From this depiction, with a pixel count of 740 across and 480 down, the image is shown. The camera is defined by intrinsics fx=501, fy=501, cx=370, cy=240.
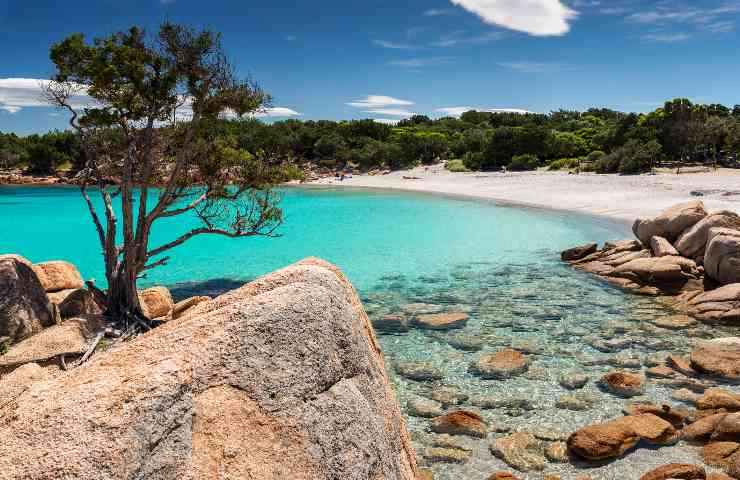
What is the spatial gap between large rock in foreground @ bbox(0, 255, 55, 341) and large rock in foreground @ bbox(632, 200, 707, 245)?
25.0 m

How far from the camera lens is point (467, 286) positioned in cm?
2222

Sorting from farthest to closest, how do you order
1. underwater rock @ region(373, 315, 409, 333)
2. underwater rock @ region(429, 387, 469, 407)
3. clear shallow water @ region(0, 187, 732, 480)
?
1. underwater rock @ region(373, 315, 409, 333)
2. underwater rock @ region(429, 387, 469, 407)
3. clear shallow water @ region(0, 187, 732, 480)

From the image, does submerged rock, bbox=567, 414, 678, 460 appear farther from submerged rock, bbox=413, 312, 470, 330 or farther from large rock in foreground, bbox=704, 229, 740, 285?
large rock in foreground, bbox=704, 229, 740, 285

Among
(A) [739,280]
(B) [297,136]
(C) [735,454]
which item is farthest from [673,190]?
(B) [297,136]

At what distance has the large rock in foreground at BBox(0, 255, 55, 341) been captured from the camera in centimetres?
1252

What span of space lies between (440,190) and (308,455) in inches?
2524

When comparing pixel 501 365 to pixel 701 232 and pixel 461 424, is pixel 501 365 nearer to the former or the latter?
pixel 461 424

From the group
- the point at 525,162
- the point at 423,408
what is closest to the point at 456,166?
the point at 525,162

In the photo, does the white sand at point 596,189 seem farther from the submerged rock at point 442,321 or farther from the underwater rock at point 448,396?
the underwater rock at point 448,396

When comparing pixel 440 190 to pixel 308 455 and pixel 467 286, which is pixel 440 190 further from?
pixel 308 455

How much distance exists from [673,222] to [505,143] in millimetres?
57000

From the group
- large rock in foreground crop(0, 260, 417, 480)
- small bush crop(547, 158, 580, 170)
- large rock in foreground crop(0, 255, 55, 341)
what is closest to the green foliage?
small bush crop(547, 158, 580, 170)

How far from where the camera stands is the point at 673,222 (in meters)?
23.6

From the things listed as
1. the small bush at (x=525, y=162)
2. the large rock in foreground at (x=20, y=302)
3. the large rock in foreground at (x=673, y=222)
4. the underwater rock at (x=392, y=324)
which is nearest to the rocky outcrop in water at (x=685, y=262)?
the large rock in foreground at (x=673, y=222)
